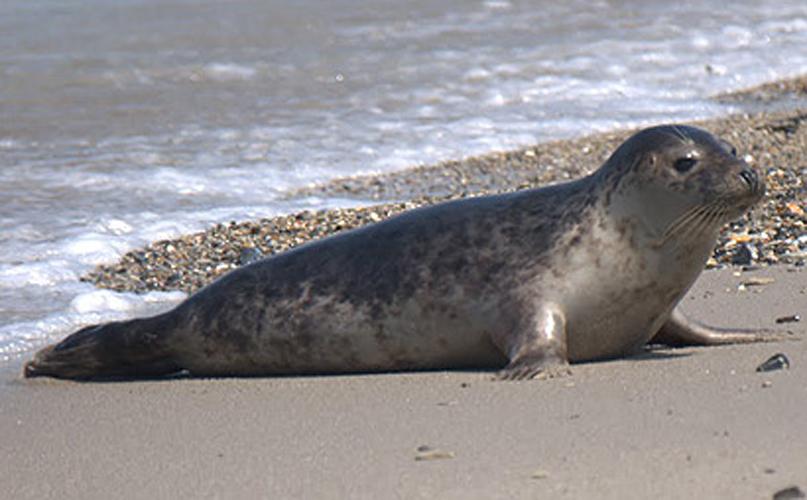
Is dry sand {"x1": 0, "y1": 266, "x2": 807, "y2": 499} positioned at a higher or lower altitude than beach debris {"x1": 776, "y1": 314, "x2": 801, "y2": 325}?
higher

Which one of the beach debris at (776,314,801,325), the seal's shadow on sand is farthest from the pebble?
the seal's shadow on sand

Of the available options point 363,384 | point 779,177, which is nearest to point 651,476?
point 363,384

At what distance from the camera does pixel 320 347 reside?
5.43 meters

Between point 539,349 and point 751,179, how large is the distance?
759 mm

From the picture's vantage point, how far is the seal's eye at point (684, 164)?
515cm

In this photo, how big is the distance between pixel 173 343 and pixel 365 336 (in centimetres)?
66

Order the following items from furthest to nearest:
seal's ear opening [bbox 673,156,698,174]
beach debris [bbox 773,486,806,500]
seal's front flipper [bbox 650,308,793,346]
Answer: seal's front flipper [bbox 650,308,793,346]
seal's ear opening [bbox 673,156,698,174]
beach debris [bbox 773,486,806,500]

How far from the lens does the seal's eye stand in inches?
203

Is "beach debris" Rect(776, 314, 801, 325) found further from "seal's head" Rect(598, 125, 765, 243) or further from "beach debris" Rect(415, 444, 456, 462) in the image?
"beach debris" Rect(415, 444, 456, 462)

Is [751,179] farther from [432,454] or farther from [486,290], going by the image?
[432,454]

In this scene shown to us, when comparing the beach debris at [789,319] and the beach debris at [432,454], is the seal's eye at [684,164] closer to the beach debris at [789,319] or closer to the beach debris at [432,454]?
the beach debris at [789,319]

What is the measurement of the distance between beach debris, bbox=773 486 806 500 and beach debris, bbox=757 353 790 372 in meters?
1.23

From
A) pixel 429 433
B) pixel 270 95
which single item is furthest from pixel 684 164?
pixel 270 95

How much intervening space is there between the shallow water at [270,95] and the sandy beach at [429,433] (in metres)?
1.30
